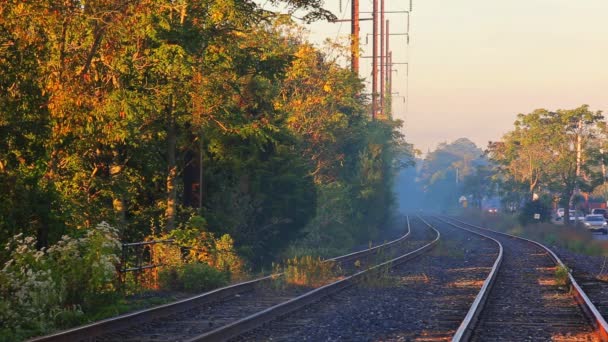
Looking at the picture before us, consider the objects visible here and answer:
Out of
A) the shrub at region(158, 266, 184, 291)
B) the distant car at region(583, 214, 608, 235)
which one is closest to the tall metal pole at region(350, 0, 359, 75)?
the shrub at region(158, 266, 184, 291)

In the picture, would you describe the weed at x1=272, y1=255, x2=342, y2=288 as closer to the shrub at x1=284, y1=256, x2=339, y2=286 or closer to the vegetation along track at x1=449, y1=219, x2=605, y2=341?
the shrub at x1=284, y1=256, x2=339, y2=286

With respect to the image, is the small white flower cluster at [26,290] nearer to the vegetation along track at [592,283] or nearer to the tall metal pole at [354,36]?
the vegetation along track at [592,283]

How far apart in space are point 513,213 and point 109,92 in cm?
8380

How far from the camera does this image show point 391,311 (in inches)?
641

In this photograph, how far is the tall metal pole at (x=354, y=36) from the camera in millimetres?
42969

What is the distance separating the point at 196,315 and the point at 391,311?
3.75 m

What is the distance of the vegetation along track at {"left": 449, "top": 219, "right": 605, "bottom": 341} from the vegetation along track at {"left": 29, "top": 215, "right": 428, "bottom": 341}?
12.0 ft

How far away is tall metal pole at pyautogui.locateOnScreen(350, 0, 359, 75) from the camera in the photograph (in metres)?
43.0

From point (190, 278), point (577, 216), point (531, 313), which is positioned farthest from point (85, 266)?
point (577, 216)

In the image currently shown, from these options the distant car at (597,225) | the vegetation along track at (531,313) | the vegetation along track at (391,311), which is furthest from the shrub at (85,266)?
the distant car at (597,225)

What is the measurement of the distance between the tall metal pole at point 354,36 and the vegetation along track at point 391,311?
19.8 m

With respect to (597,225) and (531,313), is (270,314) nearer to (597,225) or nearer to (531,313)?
(531,313)

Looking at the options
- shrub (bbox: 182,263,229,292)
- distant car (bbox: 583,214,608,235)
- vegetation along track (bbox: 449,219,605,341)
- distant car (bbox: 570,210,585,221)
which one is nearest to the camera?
vegetation along track (bbox: 449,219,605,341)

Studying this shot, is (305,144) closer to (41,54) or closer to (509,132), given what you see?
(41,54)
